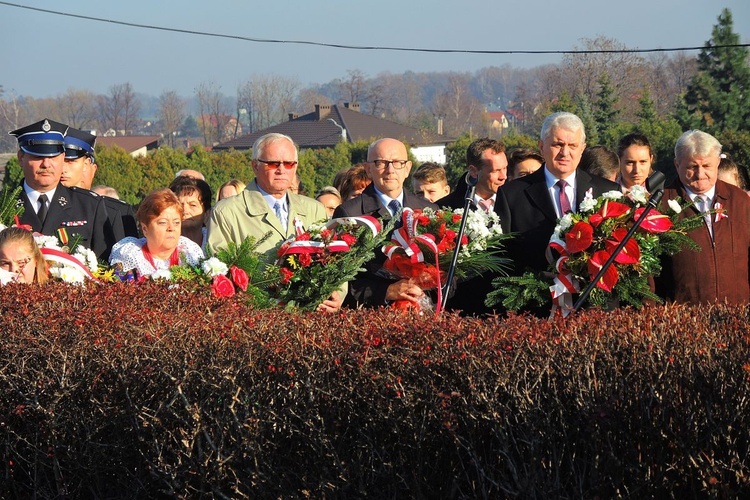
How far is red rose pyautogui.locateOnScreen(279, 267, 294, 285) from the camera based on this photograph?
210 inches

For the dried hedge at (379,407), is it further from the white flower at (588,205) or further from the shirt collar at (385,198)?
the shirt collar at (385,198)

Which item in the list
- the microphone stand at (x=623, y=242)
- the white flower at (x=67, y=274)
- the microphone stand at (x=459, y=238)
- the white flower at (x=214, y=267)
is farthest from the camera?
the white flower at (x=67, y=274)

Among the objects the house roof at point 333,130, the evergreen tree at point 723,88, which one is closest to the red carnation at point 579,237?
the evergreen tree at point 723,88

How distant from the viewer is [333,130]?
73812 mm

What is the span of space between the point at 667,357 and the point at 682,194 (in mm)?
2823

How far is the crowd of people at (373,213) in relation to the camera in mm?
5617

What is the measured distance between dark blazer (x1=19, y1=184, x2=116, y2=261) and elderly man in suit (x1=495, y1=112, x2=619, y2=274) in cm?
266

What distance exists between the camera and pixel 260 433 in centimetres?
344

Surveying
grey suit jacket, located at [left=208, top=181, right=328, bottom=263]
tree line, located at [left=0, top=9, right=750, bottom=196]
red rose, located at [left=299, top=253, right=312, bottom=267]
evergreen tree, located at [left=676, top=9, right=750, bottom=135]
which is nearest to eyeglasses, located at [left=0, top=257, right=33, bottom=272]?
grey suit jacket, located at [left=208, top=181, right=328, bottom=263]

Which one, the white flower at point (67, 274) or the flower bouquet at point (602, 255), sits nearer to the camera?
the flower bouquet at point (602, 255)

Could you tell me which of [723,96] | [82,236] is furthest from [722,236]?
[723,96]

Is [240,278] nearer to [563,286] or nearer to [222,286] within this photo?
[222,286]

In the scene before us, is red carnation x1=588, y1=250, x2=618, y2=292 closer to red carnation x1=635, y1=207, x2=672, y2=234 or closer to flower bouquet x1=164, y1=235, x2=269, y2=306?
red carnation x1=635, y1=207, x2=672, y2=234

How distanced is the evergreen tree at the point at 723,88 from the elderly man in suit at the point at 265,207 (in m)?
37.8
